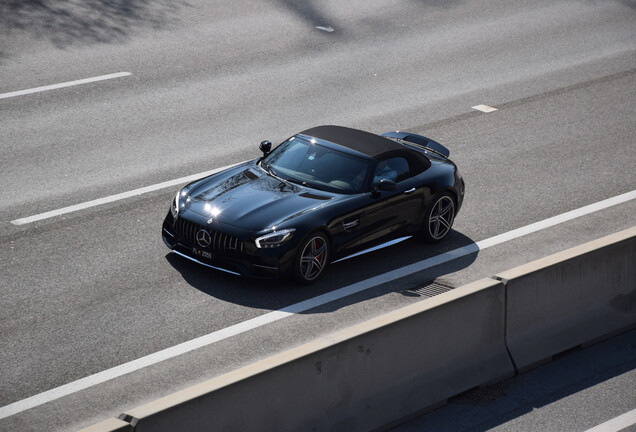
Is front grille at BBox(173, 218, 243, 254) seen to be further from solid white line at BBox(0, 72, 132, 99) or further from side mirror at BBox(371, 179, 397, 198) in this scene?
solid white line at BBox(0, 72, 132, 99)

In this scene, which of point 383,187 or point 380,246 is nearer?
point 383,187

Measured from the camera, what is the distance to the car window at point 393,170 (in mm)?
10706

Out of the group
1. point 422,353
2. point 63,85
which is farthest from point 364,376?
point 63,85

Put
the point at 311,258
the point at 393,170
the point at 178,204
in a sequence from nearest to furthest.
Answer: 1. the point at 311,258
2. the point at 178,204
3. the point at 393,170

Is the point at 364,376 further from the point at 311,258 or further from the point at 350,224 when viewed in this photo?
the point at 350,224

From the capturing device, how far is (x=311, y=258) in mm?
9883

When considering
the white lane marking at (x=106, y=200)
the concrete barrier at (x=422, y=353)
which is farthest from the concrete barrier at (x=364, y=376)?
the white lane marking at (x=106, y=200)

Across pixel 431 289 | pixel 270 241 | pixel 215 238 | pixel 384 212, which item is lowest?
pixel 431 289

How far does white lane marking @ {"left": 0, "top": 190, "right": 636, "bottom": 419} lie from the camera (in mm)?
7801

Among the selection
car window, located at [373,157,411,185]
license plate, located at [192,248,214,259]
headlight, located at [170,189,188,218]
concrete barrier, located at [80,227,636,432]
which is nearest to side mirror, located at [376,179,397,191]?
car window, located at [373,157,411,185]

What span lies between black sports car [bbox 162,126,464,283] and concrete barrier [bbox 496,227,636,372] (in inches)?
90.4

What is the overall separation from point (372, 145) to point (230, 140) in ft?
11.8

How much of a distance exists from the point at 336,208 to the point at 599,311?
9.49ft

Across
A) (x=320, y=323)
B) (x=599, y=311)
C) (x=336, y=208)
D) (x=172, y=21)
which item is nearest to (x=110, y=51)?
(x=172, y=21)
